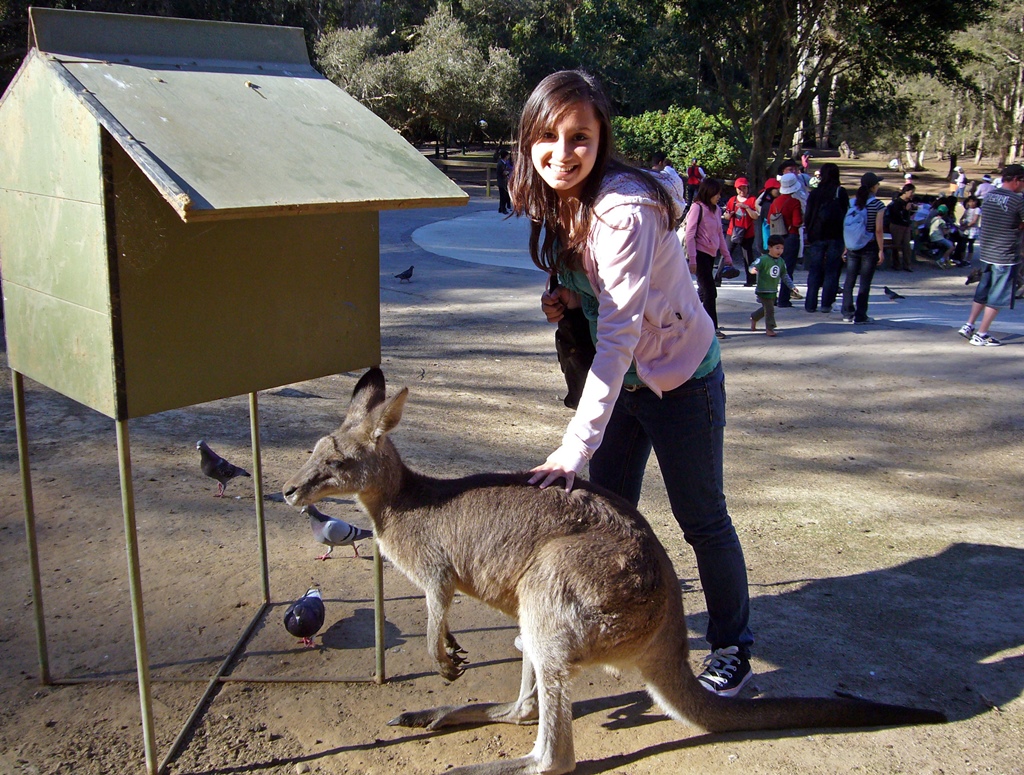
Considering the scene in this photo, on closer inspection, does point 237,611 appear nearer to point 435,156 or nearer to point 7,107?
point 7,107

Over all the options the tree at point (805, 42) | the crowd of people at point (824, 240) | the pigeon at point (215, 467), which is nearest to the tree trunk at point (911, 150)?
the tree at point (805, 42)

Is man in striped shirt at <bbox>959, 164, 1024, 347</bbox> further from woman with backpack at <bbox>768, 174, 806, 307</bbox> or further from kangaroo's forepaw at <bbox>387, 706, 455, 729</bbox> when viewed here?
kangaroo's forepaw at <bbox>387, 706, 455, 729</bbox>

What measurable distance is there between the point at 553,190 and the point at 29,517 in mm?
2083

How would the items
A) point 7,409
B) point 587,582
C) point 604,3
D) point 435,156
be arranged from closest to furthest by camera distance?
1. point 587,582
2. point 7,409
3. point 604,3
4. point 435,156

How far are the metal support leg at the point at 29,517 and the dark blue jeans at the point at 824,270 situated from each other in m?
8.74

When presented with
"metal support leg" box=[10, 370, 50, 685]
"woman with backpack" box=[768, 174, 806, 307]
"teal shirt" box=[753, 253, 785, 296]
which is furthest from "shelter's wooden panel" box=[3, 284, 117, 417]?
"woman with backpack" box=[768, 174, 806, 307]

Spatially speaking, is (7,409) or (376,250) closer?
(376,250)

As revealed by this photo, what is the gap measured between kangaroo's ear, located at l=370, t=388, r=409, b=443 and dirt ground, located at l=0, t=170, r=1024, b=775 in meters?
0.99

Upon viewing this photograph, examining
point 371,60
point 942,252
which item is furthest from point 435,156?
point 942,252

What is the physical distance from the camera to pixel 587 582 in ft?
8.20

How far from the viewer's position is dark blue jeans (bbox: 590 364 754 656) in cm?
280

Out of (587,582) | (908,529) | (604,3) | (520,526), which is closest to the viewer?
(587,582)

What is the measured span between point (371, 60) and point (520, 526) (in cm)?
A: 3112

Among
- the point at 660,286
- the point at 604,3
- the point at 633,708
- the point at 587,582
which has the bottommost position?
the point at 633,708
